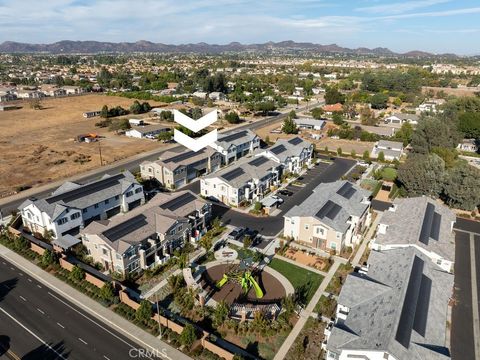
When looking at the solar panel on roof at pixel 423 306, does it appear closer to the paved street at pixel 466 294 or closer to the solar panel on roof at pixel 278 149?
the paved street at pixel 466 294

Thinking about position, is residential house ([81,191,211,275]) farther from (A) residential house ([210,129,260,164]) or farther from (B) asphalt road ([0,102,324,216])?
(A) residential house ([210,129,260,164])

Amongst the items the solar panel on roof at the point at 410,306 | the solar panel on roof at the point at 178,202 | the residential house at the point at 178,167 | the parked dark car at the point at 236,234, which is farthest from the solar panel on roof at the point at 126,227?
the solar panel on roof at the point at 410,306

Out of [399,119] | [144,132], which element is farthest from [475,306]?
[399,119]

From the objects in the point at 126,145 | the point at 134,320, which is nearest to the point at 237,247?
the point at 134,320

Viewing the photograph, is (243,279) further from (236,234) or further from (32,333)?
(32,333)

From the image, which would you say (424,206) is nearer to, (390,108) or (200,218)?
(200,218)

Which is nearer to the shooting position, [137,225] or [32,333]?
[32,333]

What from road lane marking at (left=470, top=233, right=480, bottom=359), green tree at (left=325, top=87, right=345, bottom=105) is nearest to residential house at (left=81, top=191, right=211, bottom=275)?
road lane marking at (left=470, top=233, right=480, bottom=359)
